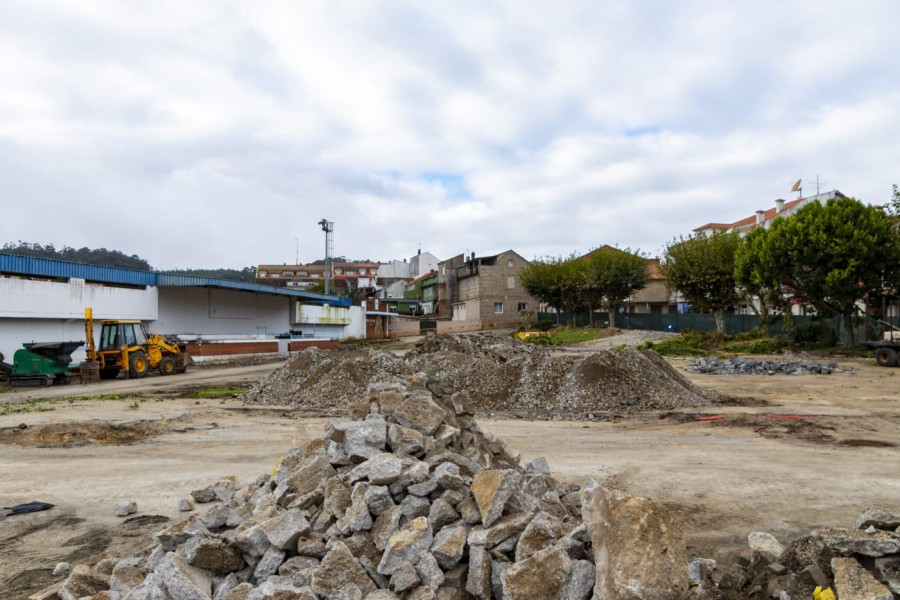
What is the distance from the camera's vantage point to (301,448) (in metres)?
6.53

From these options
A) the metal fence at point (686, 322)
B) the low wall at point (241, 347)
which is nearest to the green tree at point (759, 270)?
the metal fence at point (686, 322)

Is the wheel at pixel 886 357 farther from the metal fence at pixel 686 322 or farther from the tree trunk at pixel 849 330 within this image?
the metal fence at pixel 686 322

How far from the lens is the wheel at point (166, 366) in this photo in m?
25.2

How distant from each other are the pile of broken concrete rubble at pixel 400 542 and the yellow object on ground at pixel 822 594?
0.86 m

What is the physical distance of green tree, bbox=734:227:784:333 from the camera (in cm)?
3133

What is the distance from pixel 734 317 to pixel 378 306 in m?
36.7

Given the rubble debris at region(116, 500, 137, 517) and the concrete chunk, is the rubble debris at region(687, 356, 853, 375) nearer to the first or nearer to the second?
the concrete chunk

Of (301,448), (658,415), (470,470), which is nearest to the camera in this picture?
(470,470)

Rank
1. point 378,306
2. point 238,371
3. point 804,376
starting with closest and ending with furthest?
point 804,376 → point 238,371 → point 378,306

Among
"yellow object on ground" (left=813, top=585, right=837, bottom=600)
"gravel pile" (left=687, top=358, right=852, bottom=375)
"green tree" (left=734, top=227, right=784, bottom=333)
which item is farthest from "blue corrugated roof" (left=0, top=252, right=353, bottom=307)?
"green tree" (left=734, top=227, right=784, bottom=333)

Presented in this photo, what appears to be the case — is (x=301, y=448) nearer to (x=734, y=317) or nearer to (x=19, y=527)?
(x=19, y=527)

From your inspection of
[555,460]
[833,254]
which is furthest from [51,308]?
[833,254]

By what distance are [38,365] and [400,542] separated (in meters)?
22.8

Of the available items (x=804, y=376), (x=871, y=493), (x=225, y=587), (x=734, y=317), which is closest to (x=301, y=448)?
(x=225, y=587)
